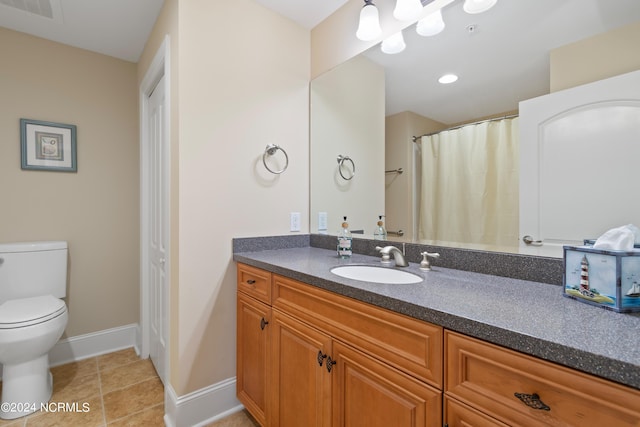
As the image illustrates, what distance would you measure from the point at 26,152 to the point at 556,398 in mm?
3049

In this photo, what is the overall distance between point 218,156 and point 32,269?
157 cm

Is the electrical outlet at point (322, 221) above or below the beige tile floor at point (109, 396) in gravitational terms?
above

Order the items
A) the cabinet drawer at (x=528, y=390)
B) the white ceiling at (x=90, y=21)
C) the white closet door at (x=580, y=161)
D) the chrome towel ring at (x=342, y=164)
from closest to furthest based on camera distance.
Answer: the cabinet drawer at (x=528, y=390) < the white closet door at (x=580, y=161) < the white ceiling at (x=90, y=21) < the chrome towel ring at (x=342, y=164)

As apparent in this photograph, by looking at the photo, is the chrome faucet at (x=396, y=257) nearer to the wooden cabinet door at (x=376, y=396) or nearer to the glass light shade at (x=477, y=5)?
the wooden cabinet door at (x=376, y=396)

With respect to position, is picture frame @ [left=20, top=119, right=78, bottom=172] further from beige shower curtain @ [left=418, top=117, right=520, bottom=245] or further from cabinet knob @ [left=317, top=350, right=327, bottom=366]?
beige shower curtain @ [left=418, top=117, right=520, bottom=245]

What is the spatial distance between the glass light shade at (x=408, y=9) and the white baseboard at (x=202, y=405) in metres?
2.16

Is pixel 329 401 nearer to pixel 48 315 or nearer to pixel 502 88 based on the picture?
pixel 502 88

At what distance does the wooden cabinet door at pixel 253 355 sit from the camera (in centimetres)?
138

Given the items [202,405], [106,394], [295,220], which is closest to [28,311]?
[106,394]

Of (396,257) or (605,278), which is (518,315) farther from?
(396,257)

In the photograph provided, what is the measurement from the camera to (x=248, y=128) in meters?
1.74

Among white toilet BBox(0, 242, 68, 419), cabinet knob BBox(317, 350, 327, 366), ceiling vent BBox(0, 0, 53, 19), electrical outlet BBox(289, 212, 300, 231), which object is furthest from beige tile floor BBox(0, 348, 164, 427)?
ceiling vent BBox(0, 0, 53, 19)

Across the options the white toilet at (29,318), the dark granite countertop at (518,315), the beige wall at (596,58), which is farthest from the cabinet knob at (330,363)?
the white toilet at (29,318)

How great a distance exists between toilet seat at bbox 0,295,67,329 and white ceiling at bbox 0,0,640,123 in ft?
5.94
